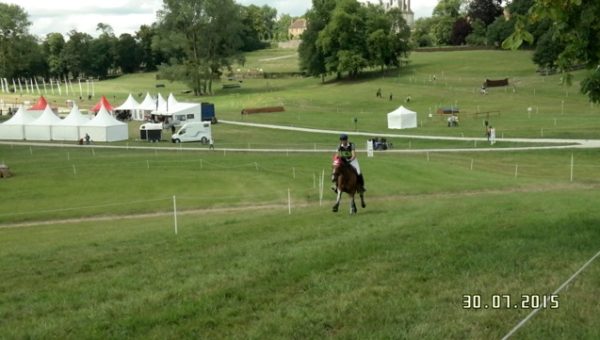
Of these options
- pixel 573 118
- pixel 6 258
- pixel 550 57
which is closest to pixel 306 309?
pixel 6 258

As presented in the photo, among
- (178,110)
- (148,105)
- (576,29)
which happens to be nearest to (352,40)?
(148,105)

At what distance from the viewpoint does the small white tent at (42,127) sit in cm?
6594

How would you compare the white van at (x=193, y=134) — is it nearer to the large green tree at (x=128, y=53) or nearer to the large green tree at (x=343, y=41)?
the large green tree at (x=343, y=41)

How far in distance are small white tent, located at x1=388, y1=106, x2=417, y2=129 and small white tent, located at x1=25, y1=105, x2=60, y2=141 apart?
34.7m

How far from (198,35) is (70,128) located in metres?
58.0

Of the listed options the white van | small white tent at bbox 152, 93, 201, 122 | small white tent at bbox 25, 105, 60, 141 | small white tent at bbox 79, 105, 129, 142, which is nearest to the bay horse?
the white van

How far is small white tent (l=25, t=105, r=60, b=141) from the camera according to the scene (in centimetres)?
6594

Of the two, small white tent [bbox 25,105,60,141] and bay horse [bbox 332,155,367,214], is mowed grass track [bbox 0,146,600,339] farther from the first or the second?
small white tent [bbox 25,105,60,141]

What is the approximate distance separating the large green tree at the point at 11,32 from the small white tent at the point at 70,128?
8456 cm

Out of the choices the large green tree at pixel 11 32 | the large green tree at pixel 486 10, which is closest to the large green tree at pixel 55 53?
the large green tree at pixel 11 32

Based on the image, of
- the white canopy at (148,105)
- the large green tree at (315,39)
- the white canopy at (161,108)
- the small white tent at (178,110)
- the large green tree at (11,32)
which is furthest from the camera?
the large green tree at (11,32)

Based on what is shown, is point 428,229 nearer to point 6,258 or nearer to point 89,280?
point 89,280

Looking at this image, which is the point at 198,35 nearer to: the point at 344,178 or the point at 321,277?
the point at 344,178

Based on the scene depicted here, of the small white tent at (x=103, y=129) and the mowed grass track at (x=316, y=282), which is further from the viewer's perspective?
the small white tent at (x=103, y=129)
